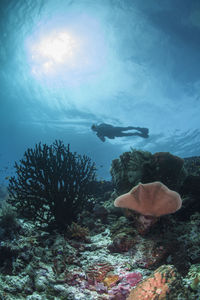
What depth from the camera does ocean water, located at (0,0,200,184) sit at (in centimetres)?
1282

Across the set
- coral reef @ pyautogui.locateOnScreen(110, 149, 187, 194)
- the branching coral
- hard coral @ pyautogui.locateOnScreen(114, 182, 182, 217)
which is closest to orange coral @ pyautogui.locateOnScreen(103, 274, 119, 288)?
hard coral @ pyautogui.locateOnScreen(114, 182, 182, 217)

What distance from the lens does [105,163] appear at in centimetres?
1988

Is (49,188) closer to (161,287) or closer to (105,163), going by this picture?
(161,287)

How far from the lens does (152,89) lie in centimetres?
2134

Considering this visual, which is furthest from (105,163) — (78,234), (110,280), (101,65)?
(110,280)

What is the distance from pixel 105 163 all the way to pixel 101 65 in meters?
12.4

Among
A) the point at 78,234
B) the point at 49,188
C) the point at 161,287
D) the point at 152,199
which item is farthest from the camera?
the point at 49,188

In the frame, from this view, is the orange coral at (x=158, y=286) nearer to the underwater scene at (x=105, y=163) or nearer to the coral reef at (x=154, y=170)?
the underwater scene at (x=105, y=163)

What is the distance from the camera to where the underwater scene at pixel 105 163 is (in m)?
2.25

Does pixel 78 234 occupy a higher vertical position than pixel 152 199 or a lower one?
lower

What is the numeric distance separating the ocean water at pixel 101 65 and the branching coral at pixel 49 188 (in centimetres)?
748

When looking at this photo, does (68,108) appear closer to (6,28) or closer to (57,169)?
(6,28)

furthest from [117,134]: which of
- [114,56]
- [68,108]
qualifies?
[68,108]

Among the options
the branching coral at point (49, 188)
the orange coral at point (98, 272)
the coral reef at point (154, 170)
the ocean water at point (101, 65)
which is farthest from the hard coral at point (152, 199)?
the ocean water at point (101, 65)
